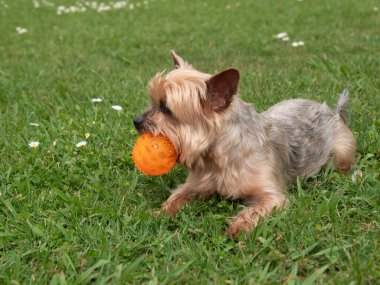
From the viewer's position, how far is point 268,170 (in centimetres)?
416

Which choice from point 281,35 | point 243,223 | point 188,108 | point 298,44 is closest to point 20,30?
point 281,35

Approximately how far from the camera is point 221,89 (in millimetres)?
3787

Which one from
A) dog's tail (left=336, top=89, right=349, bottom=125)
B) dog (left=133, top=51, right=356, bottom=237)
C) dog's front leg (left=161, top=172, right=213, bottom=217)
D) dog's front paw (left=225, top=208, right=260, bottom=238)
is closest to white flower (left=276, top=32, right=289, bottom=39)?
dog's tail (left=336, top=89, right=349, bottom=125)

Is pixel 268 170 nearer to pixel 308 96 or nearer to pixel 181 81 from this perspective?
pixel 181 81

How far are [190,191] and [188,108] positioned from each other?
76 centimetres

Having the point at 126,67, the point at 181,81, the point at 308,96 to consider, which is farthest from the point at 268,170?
the point at 126,67

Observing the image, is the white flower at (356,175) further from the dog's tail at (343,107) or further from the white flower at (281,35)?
the white flower at (281,35)

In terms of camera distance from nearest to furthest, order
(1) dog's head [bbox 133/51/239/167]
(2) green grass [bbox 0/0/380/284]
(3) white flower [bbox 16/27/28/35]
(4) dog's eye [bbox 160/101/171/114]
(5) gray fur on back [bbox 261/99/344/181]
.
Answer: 1. (2) green grass [bbox 0/0/380/284]
2. (1) dog's head [bbox 133/51/239/167]
3. (4) dog's eye [bbox 160/101/171/114]
4. (5) gray fur on back [bbox 261/99/344/181]
5. (3) white flower [bbox 16/27/28/35]

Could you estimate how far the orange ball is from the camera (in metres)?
3.98

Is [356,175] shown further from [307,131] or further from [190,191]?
[190,191]

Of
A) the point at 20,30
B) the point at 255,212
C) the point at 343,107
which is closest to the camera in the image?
the point at 255,212

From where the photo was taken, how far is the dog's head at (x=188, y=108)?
150 inches

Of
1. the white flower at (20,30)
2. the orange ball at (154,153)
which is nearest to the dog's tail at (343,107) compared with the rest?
the orange ball at (154,153)

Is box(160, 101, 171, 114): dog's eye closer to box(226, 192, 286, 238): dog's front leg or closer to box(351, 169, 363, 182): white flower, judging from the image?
box(226, 192, 286, 238): dog's front leg
